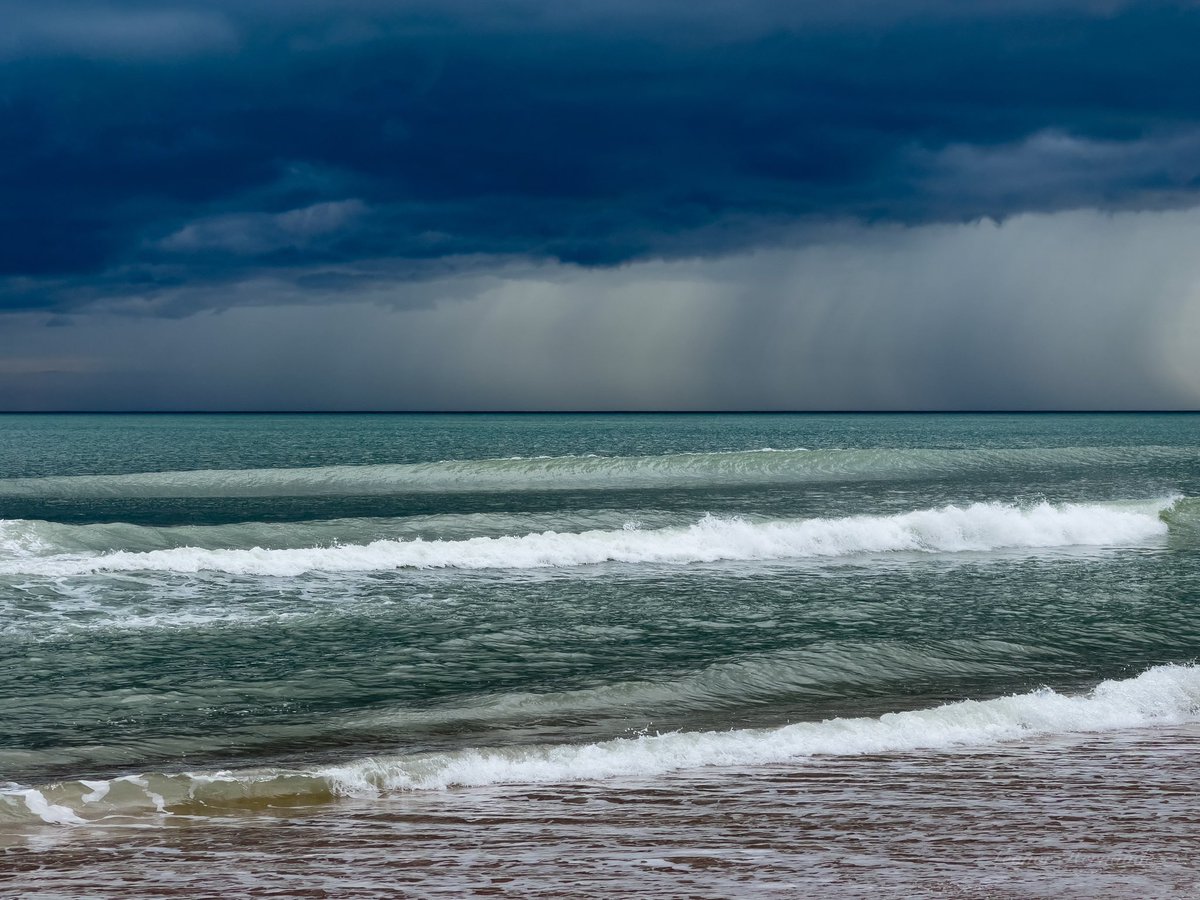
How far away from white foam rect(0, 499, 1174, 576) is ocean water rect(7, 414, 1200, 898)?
10 centimetres

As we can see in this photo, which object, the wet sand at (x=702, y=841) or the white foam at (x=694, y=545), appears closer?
the wet sand at (x=702, y=841)

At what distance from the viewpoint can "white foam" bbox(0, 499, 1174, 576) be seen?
68.1 feet

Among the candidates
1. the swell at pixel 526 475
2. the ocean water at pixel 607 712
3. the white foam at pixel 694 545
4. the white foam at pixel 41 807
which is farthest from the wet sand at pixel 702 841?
the swell at pixel 526 475

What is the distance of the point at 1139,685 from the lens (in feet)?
35.6

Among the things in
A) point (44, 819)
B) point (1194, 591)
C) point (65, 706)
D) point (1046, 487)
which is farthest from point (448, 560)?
point (1046, 487)

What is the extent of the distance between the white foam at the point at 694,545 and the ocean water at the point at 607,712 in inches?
4.0

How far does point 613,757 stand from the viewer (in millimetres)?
8305

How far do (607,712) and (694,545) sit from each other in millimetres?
13843

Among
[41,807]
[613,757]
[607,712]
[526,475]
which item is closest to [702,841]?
[613,757]

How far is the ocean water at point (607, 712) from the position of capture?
606 centimetres

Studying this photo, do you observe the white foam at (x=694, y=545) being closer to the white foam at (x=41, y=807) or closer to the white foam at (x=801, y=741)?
A: the white foam at (x=801, y=741)

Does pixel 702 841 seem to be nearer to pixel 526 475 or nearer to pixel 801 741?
pixel 801 741

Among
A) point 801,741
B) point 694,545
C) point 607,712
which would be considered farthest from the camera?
point 694,545

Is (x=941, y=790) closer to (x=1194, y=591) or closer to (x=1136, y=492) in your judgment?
(x=1194, y=591)
